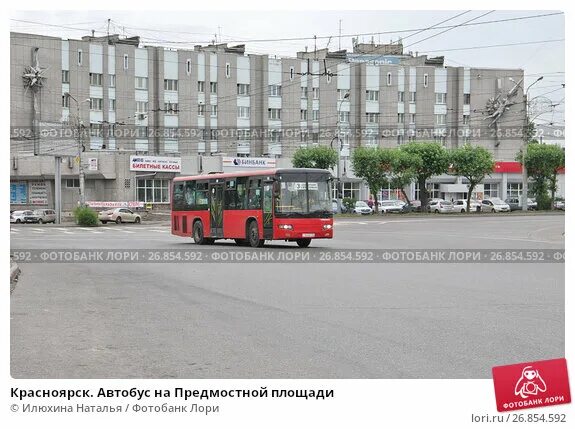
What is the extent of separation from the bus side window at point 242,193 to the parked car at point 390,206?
41229 millimetres

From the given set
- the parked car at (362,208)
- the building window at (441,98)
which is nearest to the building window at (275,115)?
the building window at (441,98)

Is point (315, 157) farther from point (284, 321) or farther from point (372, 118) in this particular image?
point (284, 321)

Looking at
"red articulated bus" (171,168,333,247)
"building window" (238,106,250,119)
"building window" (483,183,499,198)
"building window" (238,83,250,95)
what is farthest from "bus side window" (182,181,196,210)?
"building window" (483,183,499,198)

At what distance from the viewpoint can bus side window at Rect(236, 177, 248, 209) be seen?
2752cm

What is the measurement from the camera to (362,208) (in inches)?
2616

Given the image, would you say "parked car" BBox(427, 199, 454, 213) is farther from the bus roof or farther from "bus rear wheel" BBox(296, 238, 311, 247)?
"bus rear wheel" BBox(296, 238, 311, 247)

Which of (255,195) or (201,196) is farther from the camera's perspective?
(201,196)

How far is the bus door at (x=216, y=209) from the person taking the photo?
28953mm

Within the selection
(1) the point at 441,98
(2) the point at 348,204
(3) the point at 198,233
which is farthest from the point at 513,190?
(3) the point at 198,233

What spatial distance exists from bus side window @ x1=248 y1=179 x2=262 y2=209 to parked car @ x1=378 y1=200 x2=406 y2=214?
4182cm

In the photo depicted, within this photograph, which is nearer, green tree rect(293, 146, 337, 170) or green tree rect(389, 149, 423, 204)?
green tree rect(293, 146, 337, 170)

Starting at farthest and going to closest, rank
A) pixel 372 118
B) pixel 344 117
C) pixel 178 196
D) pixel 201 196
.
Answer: pixel 344 117
pixel 372 118
pixel 178 196
pixel 201 196

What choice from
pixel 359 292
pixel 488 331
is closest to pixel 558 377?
pixel 488 331

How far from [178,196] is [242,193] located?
208 inches
